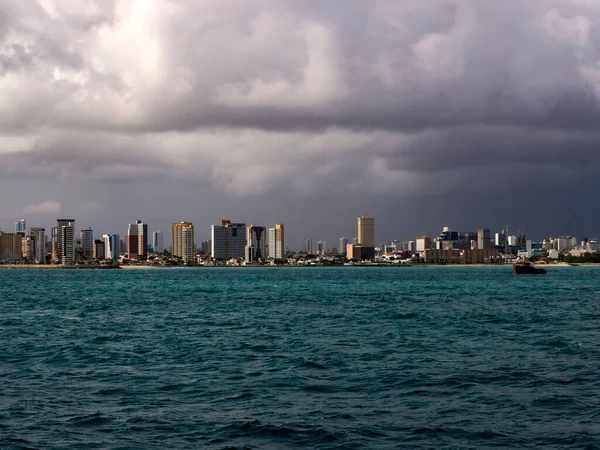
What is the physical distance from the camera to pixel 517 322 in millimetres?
53281

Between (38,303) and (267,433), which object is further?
(38,303)

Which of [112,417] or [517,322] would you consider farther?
[517,322]

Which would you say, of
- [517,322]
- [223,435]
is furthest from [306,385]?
[517,322]

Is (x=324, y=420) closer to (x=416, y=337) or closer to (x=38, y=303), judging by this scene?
(x=416, y=337)

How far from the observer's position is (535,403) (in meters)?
24.0

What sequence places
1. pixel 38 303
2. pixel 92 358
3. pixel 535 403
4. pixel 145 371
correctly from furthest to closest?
Answer: pixel 38 303, pixel 92 358, pixel 145 371, pixel 535 403

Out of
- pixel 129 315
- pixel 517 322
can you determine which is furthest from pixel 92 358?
pixel 517 322

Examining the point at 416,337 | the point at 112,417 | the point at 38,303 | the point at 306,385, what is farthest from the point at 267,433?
the point at 38,303

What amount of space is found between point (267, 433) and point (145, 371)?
11706 millimetres

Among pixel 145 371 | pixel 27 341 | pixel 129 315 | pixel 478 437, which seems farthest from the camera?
pixel 129 315

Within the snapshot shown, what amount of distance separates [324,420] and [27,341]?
87.5 feet

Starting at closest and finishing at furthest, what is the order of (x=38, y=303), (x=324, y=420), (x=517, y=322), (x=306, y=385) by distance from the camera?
1. (x=324, y=420)
2. (x=306, y=385)
3. (x=517, y=322)
4. (x=38, y=303)

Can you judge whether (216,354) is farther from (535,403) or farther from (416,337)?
(535,403)

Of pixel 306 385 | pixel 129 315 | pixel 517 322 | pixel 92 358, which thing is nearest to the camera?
pixel 306 385
